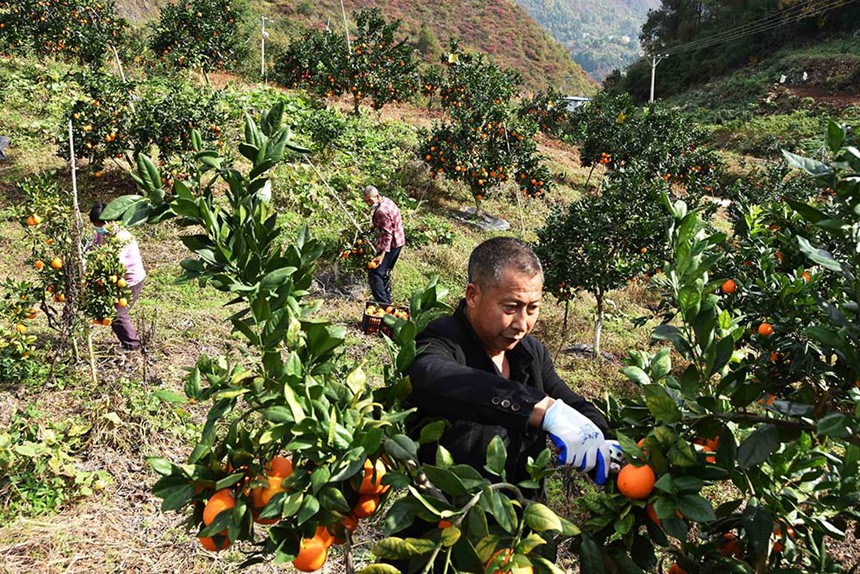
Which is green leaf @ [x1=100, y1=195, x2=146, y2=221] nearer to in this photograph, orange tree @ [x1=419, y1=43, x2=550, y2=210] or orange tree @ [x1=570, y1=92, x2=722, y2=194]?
orange tree @ [x1=419, y1=43, x2=550, y2=210]

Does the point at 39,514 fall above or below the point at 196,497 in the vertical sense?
below

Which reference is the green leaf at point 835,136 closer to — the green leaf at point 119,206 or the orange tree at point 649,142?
the green leaf at point 119,206

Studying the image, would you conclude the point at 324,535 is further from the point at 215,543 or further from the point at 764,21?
the point at 764,21

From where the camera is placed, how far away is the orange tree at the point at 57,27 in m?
11.0

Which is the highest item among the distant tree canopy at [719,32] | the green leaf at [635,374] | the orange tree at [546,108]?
the distant tree canopy at [719,32]

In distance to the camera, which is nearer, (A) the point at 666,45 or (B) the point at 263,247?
(B) the point at 263,247

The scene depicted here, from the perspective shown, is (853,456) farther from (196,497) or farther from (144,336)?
(144,336)

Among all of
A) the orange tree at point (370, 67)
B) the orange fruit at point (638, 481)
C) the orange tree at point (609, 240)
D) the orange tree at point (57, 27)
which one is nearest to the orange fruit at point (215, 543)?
the orange fruit at point (638, 481)

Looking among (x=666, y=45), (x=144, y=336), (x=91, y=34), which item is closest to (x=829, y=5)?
(x=666, y=45)

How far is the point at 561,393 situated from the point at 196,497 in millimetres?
1004

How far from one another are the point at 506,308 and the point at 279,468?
671 mm

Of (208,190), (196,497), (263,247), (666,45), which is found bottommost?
(196,497)

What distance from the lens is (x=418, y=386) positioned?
1288 millimetres

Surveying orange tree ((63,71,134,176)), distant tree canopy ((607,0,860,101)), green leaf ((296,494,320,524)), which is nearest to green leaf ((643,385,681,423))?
green leaf ((296,494,320,524))
